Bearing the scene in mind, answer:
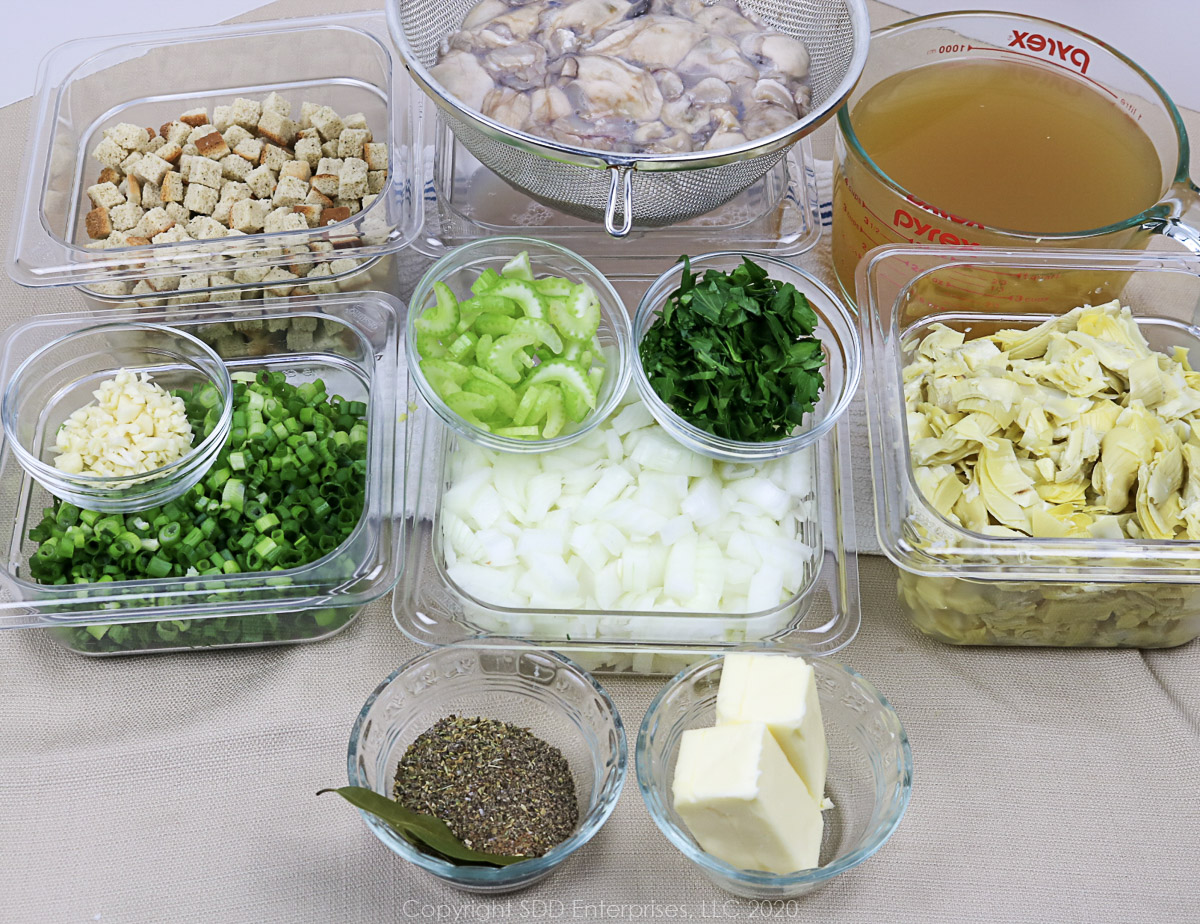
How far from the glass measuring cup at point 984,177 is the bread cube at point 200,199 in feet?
3.31

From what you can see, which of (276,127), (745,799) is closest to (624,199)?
(276,127)

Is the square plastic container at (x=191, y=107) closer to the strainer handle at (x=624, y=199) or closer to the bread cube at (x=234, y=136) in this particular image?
the bread cube at (x=234, y=136)

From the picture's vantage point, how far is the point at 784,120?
5.63 ft

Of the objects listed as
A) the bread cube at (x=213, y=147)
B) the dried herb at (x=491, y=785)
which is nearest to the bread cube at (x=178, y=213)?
the bread cube at (x=213, y=147)

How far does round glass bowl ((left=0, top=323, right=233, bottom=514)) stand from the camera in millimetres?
1578

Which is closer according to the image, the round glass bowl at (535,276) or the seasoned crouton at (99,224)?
the round glass bowl at (535,276)

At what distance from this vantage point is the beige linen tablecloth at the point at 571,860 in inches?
57.5

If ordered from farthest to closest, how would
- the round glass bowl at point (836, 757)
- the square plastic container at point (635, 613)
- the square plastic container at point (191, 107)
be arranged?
the square plastic container at point (191, 107)
the square plastic container at point (635, 613)
the round glass bowl at point (836, 757)

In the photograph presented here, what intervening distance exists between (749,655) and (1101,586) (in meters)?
0.50

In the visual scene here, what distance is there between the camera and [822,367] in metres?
1.71

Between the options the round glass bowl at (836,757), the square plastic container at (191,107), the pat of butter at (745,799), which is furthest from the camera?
the square plastic container at (191,107)

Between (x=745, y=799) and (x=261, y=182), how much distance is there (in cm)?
125

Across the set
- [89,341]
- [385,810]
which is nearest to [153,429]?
[89,341]

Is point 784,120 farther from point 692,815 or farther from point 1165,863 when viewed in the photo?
point 1165,863
